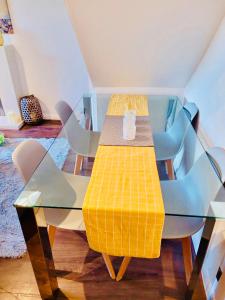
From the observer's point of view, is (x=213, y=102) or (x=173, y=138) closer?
(x=213, y=102)

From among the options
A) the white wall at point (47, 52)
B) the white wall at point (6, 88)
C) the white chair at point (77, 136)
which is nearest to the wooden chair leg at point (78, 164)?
the white chair at point (77, 136)

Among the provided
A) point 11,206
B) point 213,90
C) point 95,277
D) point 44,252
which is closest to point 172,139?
point 213,90

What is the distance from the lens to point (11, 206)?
6.21ft

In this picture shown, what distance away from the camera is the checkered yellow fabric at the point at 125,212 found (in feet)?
2.95

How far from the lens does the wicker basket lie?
3438mm

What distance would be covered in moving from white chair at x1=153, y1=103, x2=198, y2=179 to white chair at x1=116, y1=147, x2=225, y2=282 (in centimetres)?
45

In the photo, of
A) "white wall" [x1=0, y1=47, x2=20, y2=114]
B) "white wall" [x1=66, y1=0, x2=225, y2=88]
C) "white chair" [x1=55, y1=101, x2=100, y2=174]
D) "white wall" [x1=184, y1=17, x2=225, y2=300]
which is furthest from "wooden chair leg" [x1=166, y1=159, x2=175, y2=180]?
"white wall" [x1=0, y1=47, x2=20, y2=114]

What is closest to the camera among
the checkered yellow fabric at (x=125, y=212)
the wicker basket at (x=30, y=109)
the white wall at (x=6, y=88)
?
the checkered yellow fabric at (x=125, y=212)

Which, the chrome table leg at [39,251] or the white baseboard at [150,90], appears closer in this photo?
the chrome table leg at [39,251]

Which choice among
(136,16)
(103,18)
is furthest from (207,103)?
(103,18)

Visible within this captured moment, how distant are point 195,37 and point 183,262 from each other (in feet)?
5.91

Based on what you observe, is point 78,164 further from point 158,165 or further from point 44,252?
point 44,252

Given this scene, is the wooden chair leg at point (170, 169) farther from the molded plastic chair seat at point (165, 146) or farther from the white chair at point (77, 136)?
the white chair at point (77, 136)

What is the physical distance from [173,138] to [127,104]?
583 mm
